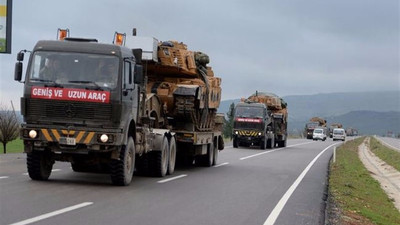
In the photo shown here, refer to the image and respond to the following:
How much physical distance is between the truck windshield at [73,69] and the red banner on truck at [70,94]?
0.17m

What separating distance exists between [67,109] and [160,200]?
2.96m

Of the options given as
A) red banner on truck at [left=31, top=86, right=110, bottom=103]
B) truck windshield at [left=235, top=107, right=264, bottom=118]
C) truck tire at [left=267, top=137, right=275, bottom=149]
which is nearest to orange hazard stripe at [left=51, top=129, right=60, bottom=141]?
red banner on truck at [left=31, top=86, right=110, bottom=103]

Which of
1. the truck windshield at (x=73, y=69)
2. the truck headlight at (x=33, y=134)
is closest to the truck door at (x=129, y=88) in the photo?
the truck windshield at (x=73, y=69)

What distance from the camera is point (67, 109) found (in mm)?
13062

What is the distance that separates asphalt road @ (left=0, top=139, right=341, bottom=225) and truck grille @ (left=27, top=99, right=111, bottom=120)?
1519 millimetres

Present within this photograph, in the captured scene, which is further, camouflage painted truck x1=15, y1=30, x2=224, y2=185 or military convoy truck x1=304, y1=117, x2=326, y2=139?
military convoy truck x1=304, y1=117, x2=326, y2=139

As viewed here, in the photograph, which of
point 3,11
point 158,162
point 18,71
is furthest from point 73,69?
point 3,11

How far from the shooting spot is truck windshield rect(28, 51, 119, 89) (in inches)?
519

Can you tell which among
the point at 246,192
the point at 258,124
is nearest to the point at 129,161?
the point at 246,192

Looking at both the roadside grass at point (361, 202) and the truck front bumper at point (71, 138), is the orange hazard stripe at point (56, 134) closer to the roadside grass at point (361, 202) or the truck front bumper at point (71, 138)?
the truck front bumper at point (71, 138)

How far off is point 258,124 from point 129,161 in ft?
89.1

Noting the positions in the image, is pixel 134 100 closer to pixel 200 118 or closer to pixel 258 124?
pixel 200 118

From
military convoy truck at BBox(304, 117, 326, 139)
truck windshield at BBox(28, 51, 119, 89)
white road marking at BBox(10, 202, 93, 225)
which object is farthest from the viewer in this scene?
military convoy truck at BBox(304, 117, 326, 139)

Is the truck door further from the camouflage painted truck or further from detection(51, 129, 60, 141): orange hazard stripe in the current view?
detection(51, 129, 60, 141): orange hazard stripe
